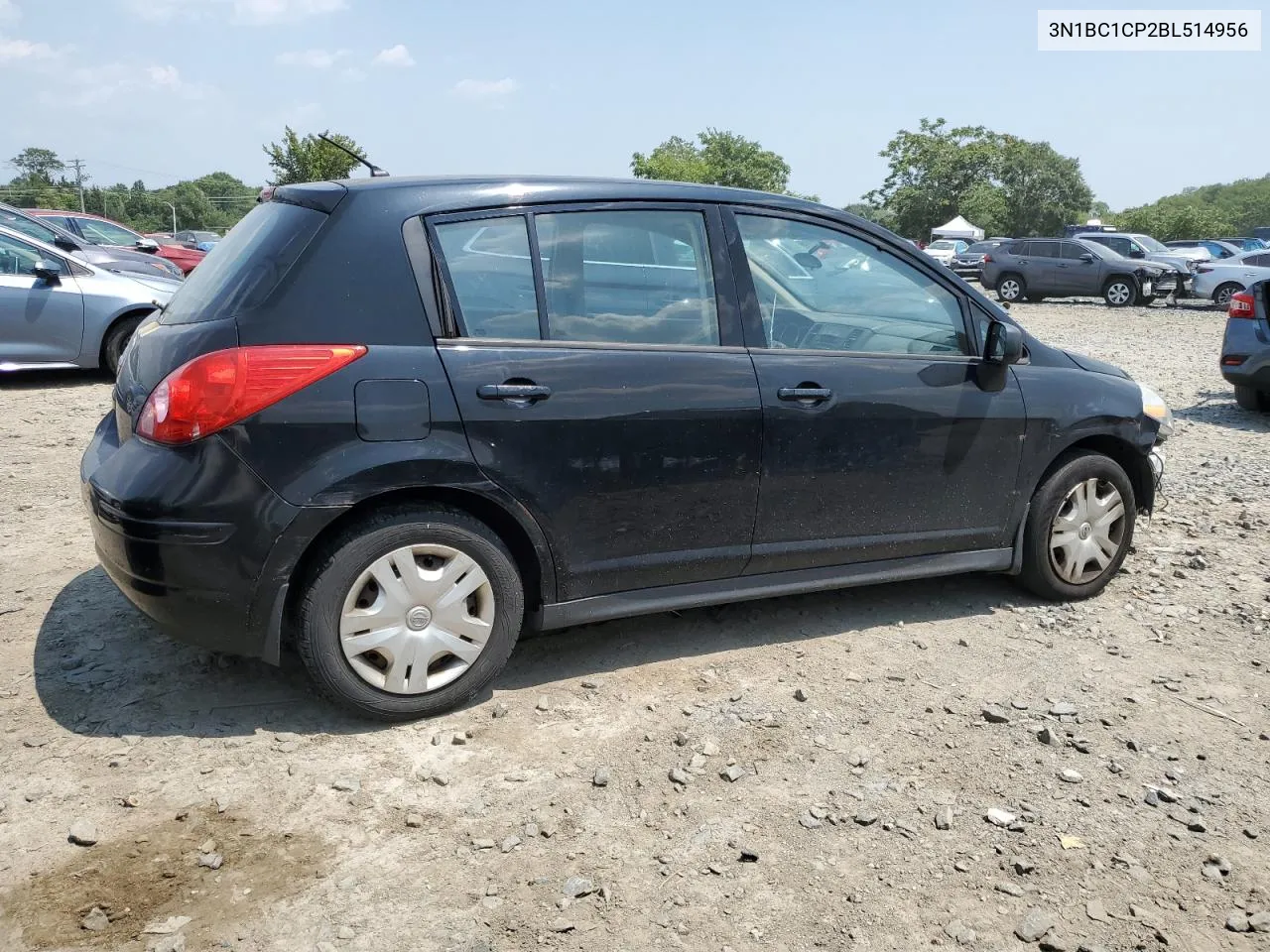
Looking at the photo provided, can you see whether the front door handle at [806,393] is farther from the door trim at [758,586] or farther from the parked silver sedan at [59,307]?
the parked silver sedan at [59,307]

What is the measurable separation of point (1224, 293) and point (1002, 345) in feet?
77.3

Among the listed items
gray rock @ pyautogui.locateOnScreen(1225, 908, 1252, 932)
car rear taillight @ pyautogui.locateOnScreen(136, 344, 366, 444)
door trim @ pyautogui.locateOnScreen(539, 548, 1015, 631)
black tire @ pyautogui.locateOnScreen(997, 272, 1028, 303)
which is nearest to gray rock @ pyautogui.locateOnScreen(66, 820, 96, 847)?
car rear taillight @ pyautogui.locateOnScreen(136, 344, 366, 444)

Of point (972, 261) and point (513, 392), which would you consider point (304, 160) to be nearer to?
point (972, 261)

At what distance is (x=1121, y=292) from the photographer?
24.8 metres

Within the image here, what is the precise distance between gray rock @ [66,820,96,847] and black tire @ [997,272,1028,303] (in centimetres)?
2546

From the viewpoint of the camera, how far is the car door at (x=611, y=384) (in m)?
3.57

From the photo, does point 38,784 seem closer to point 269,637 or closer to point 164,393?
point 269,637

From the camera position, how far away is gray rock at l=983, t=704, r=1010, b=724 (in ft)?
12.3

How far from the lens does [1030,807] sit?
126 inches

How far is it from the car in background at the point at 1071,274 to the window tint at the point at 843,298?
22867mm

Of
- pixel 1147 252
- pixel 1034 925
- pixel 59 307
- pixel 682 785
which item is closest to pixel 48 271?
pixel 59 307

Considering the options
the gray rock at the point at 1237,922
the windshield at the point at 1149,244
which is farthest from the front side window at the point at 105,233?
the windshield at the point at 1149,244

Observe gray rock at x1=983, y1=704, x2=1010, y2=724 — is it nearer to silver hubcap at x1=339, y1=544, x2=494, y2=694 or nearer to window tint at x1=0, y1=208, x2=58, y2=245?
silver hubcap at x1=339, y1=544, x2=494, y2=694

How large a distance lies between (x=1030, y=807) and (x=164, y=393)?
9.51 feet
